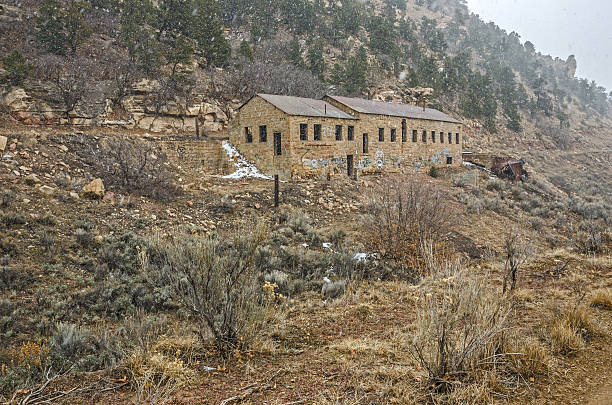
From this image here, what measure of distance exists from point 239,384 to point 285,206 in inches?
488

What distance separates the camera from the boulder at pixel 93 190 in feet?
39.9

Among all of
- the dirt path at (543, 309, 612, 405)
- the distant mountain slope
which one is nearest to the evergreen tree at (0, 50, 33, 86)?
the distant mountain slope

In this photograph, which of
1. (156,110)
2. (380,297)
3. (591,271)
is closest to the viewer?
(380,297)

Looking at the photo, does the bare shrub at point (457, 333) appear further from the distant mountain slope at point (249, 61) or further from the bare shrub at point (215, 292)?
the distant mountain slope at point (249, 61)

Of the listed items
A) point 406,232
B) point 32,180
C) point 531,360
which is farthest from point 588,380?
point 32,180

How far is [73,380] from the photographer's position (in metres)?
4.30

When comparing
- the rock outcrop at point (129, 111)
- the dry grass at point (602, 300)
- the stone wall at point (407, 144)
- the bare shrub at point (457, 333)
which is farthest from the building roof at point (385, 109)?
the bare shrub at point (457, 333)

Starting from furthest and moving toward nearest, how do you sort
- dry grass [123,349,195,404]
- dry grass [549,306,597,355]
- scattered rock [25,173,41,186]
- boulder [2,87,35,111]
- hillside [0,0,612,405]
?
1. boulder [2,87,35,111]
2. scattered rock [25,173,41,186]
3. dry grass [549,306,597,355]
4. hillside [0,0,612,405]
5. dry grass [123,349,195,404]

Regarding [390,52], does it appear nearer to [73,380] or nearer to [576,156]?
[576,156]

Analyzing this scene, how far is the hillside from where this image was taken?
393 centimetres

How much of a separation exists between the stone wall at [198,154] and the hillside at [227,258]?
0.62 feet

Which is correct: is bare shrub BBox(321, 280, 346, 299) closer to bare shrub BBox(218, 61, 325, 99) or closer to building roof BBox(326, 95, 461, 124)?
building roof BBox(326, 95, 461, 124)

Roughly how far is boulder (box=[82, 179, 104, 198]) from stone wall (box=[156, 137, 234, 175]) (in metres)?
8.44

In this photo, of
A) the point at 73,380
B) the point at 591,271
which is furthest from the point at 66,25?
the point at 591,271
